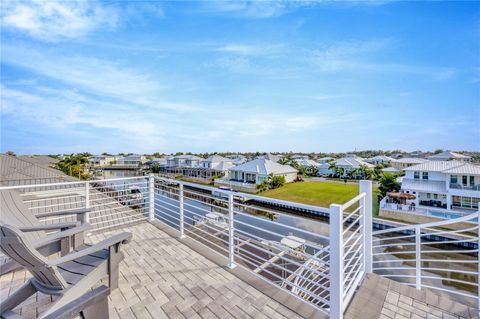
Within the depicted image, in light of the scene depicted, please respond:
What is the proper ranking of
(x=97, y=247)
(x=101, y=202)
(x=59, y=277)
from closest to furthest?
(x=59, y=277) < (x=97, y=247) < (x=101, y=202)

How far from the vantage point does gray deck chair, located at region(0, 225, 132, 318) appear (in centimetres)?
135

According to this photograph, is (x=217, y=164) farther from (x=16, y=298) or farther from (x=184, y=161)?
(x=16, y=298)

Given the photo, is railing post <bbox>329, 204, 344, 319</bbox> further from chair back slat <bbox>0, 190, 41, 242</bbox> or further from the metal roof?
the metal roof

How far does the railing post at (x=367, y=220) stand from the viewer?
2.56 metres

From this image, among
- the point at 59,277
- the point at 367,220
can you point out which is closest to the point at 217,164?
the point at 367,220

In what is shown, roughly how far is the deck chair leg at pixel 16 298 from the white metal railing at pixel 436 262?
2.67 meters

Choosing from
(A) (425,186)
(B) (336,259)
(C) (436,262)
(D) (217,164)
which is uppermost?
(B) (336,259)

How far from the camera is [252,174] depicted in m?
Result: 28.0

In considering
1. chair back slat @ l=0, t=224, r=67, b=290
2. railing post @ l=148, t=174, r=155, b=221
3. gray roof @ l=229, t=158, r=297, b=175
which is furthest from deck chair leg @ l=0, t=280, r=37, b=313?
gray roof @ l=229, t=158, r=297, b=175

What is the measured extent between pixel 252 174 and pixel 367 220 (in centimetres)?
2541

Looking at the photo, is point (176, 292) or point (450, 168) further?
point (450, 168)

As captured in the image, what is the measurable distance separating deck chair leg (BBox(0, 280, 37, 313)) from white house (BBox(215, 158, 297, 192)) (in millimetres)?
24300

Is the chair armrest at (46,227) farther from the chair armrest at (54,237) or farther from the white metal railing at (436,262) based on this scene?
the white metal railing at (436,262)

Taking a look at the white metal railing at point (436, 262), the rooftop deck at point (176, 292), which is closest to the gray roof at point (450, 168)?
the white metal railing at point (436, 262)
